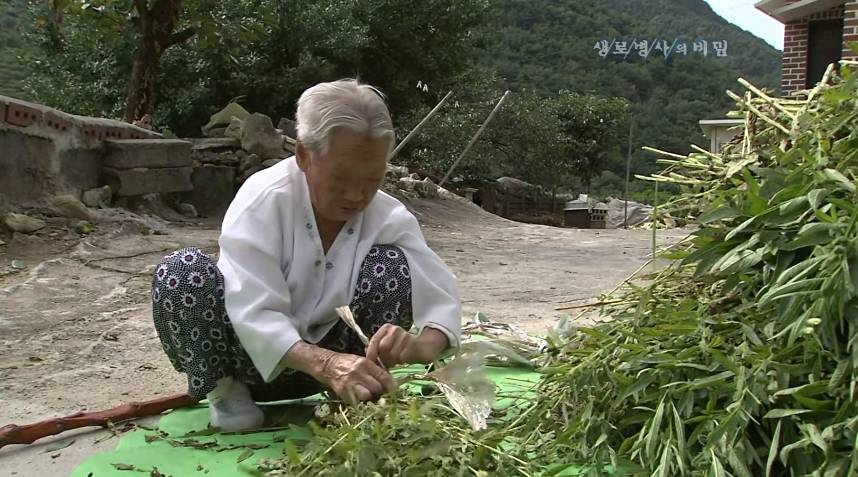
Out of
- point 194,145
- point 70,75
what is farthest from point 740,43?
point 194,145

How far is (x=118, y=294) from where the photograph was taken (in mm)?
3887

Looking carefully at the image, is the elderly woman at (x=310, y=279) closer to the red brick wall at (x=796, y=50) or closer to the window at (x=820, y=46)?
the red brick wall at (x=796, y=50)

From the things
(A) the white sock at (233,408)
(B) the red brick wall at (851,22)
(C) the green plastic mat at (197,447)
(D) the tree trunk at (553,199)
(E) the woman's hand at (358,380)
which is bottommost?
(D) the tree trunk at (553,199)

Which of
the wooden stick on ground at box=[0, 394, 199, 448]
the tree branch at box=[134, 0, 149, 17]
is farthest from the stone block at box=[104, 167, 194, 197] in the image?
the wooden stick on ground at box=[0, 394, 199, 448]

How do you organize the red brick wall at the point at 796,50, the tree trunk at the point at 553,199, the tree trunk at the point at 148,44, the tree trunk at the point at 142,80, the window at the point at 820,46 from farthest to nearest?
the tree trunk at the point at 553,199 → the window at the point at 820,46 → the red brick wall at the point at 796,50 → the tree trunk at the point at 142,80 → the tree trunk at the point at 148,44

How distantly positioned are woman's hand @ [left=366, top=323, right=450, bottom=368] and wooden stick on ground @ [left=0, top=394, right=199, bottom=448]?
74 centimetres

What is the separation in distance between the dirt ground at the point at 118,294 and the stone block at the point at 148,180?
1.10 feet

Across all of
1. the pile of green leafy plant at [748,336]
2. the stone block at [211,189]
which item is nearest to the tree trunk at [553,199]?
the stone block at [211,189]

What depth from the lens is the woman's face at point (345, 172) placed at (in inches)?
67.2

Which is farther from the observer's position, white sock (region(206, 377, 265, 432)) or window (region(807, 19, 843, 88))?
window (region(807, 19, 843, 88))

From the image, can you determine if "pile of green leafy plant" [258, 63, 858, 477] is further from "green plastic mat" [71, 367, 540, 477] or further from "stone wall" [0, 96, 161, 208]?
"stone wall" [0, 96, 161, 208]

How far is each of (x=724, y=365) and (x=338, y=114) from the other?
0.92 meters

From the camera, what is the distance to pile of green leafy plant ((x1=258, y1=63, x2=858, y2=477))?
127 centimetres

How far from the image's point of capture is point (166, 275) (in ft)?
5.93
